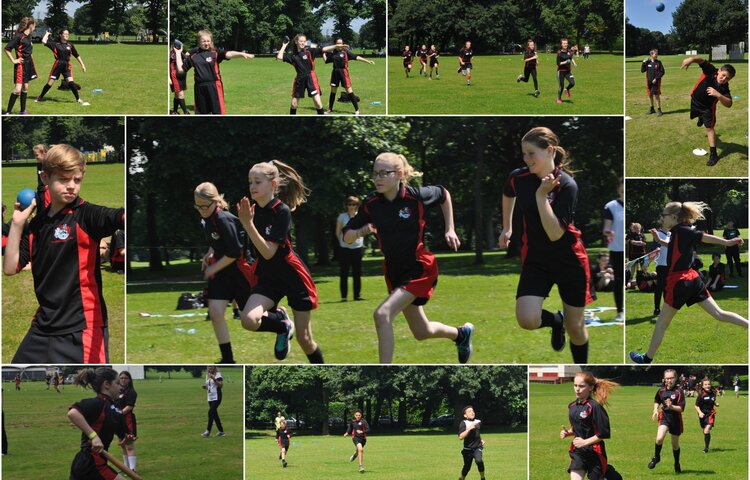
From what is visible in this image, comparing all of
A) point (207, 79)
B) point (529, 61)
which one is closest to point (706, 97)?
point (529, 61)

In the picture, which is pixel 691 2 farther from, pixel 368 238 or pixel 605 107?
pixel 368 238

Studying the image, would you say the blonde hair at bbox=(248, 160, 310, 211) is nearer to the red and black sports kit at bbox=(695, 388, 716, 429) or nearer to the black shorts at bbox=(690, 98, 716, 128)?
the red and black sports kit at bbox=(695, 388, 716, 429)

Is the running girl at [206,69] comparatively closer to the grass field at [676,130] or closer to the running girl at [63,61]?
the running girl at [63,61]

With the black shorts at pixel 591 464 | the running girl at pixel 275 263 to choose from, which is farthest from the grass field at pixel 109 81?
the black shorts at pixel 591 464

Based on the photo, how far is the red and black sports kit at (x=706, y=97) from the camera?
10.3 metres

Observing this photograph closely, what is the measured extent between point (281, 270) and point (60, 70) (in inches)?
179

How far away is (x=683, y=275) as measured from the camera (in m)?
9.04

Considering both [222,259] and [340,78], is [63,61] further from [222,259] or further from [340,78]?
[222,259]

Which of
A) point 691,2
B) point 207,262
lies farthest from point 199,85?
point 691,2

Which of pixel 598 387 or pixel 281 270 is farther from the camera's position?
pixel 281 270

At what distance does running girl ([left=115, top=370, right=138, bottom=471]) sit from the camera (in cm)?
902

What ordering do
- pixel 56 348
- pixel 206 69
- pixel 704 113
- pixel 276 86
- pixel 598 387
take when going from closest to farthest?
1. pixel 56 348
2. pixel 598 387
3. pixel 704 113
4. pixel 206 69
5. pixel 276 86

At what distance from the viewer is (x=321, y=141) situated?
11.5m

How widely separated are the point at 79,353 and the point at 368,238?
6.37 m
